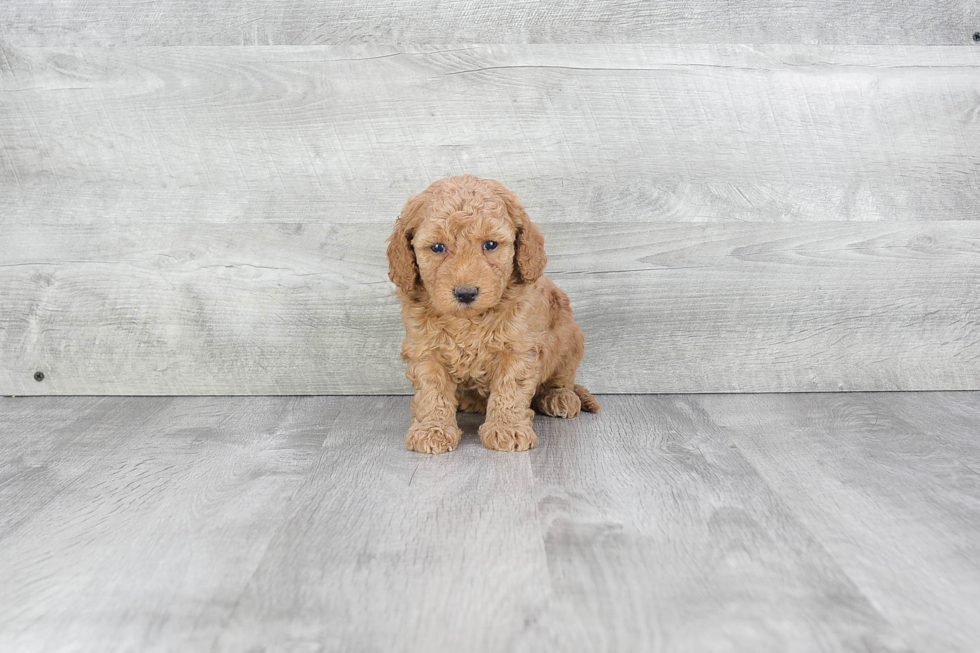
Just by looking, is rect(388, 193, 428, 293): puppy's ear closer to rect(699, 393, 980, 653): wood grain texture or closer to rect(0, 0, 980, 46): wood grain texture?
rect(0, 0, 980, 46): wood grain texture

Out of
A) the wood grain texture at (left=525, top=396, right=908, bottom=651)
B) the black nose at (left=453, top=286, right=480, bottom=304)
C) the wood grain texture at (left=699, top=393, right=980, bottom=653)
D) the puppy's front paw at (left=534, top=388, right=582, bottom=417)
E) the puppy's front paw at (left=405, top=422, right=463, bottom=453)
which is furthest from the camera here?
the puppy's front paw at (left=534, top=388, right=582, bottom=417)

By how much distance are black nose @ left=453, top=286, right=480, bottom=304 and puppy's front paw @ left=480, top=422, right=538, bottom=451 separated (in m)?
0.32

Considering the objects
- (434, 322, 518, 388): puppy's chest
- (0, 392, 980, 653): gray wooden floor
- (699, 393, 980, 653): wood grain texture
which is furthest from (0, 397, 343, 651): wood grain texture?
(699, 393, 980, 653): wood grain texture

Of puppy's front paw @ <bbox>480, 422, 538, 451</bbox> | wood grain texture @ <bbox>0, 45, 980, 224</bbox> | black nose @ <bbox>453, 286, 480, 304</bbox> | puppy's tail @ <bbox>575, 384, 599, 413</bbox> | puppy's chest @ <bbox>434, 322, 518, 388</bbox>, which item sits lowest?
puppy's tail @ <bbox>575, 384, 599, 413</bbox>

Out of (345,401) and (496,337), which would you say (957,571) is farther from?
(345,401)

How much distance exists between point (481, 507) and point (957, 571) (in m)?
0.78

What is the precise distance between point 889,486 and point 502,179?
1.28 metres

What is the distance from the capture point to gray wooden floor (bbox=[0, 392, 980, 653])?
3.72 ft

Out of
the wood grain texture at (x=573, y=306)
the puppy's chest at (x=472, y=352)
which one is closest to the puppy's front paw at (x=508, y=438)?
the puppy's chest at (x=472, y=352)

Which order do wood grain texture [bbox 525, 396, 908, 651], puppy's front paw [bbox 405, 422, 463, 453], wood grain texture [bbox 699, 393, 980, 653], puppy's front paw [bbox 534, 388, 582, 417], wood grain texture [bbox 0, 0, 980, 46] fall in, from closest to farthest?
wood grain texture [bbox 525, 396, 908, 651] < wood grain texture [bbox 699, 393, 980, 653] < puppy's front paw [bbox 405, 422, 463, 453] < puppy's front paw [bbox 534, 388, 582, 417] < wood grain texture [bbox 0, 0, 980, 46]

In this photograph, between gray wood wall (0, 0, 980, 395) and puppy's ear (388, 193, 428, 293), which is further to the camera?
gray wood wall (0, 0, 980, 395)

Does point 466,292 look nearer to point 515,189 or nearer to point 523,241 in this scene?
point 523,241

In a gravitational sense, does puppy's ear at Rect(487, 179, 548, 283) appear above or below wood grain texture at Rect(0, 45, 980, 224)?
below

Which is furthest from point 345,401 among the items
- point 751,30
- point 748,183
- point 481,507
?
point 751,30
